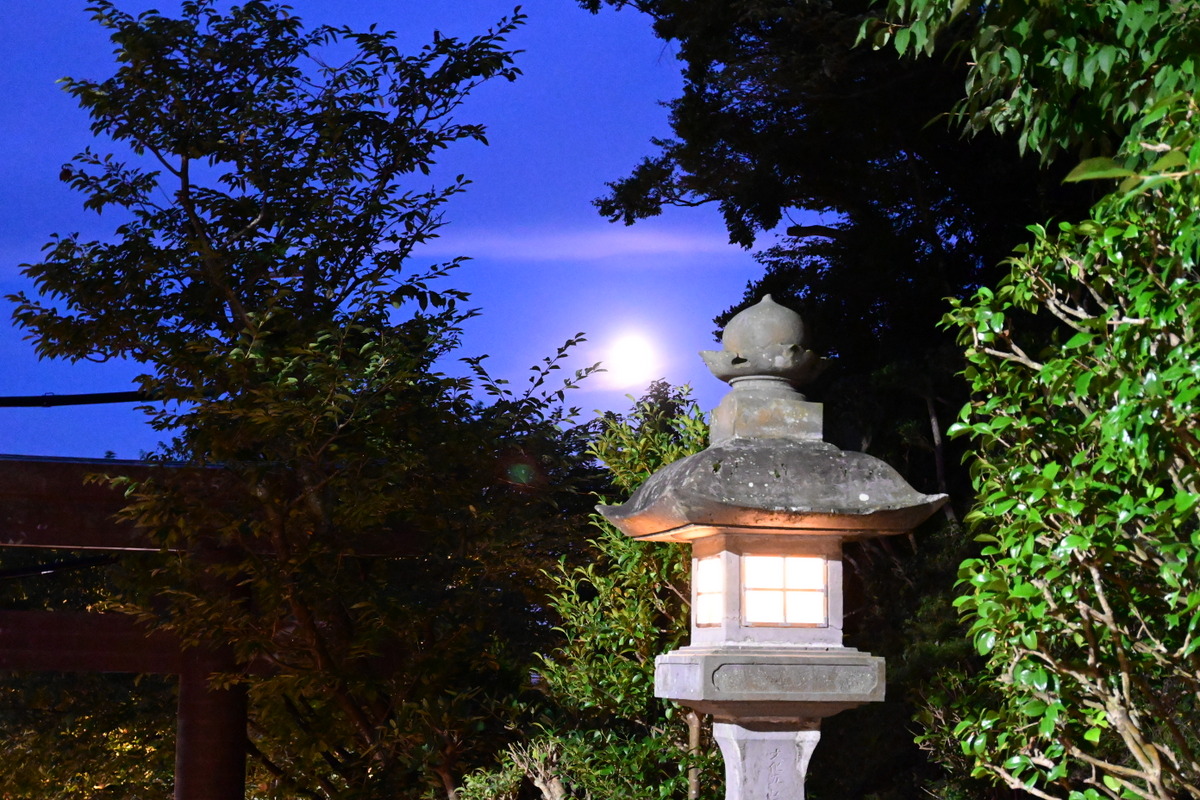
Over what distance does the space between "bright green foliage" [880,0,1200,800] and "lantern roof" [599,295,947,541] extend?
35cm

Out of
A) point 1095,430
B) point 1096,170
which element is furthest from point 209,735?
point 1096,170

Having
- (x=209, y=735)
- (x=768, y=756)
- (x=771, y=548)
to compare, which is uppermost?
(x=771, y=548)

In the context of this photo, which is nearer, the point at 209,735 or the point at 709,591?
the point at 709,591

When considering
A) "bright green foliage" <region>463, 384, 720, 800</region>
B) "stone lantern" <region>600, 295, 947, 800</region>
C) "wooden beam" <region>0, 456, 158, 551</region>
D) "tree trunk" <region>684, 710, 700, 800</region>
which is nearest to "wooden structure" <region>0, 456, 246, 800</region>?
"wooden beam" <region>0, 456, 158, 551</region>

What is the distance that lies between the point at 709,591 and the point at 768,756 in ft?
1.42

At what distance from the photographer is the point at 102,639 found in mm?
6164

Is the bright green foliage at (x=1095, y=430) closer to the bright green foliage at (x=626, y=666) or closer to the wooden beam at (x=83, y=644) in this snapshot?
the bright green foliage at (x=626, y=666)

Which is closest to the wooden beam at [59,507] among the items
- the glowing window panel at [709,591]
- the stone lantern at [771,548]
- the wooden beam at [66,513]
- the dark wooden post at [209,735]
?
the wooden beam at [66,513]

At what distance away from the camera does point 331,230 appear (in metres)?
5.22

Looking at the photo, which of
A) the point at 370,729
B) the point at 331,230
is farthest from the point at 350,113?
the point at 370,729

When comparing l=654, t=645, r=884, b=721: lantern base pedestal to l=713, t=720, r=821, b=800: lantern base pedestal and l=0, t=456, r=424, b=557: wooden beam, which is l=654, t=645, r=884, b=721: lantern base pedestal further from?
l=0, t=456, r=424, b=557: wooden beam

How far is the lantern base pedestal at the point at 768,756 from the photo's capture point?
9.75 ft

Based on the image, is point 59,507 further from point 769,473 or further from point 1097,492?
point 1097,492

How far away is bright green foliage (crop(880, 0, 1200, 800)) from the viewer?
206 cm
